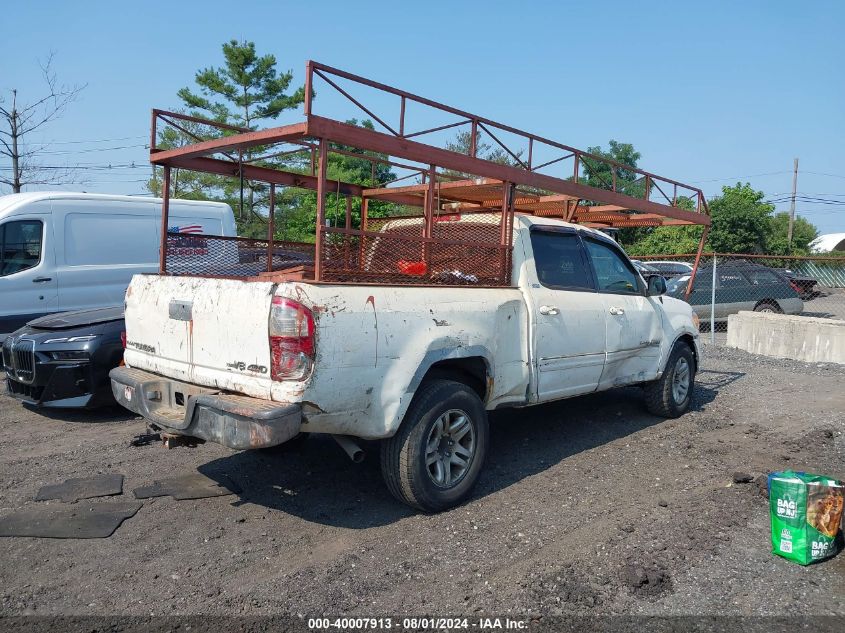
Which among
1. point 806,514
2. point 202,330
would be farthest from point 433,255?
point 806,514

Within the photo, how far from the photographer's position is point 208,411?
3.60 m

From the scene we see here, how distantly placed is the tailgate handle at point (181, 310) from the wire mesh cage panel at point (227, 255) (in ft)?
2.76

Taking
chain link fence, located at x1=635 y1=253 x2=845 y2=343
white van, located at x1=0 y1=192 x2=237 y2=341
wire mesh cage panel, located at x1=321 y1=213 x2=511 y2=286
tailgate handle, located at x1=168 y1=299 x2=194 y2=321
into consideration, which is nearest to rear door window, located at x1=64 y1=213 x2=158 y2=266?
white van, located at x1=0 y1=192 x2=237 y2=341

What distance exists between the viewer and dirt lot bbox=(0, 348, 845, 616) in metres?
3.16

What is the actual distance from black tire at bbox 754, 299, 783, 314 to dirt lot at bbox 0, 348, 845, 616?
950 cm

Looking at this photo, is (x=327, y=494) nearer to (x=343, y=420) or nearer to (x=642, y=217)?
(x=343, y=420)

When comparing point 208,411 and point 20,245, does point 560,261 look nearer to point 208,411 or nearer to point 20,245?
point 208,411

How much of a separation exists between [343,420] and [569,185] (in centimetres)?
291

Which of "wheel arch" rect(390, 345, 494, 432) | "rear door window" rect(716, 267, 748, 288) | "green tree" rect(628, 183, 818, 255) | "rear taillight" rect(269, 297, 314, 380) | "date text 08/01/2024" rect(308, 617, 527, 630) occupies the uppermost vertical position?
"green tree" rect(628, 183, 818, 255)

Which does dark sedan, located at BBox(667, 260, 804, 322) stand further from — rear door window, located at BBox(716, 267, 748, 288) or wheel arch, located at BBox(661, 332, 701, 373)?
wheel arch, located at BBox(661, 332, 701, 373)

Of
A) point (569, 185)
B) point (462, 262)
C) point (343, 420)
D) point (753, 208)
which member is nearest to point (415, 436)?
point (343, 420)

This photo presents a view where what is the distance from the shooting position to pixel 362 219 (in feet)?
20.0

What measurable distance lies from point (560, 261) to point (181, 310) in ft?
9.51

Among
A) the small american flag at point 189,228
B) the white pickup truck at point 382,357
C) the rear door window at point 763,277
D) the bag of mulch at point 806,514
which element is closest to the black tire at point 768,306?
the rear door window at point 763,277
